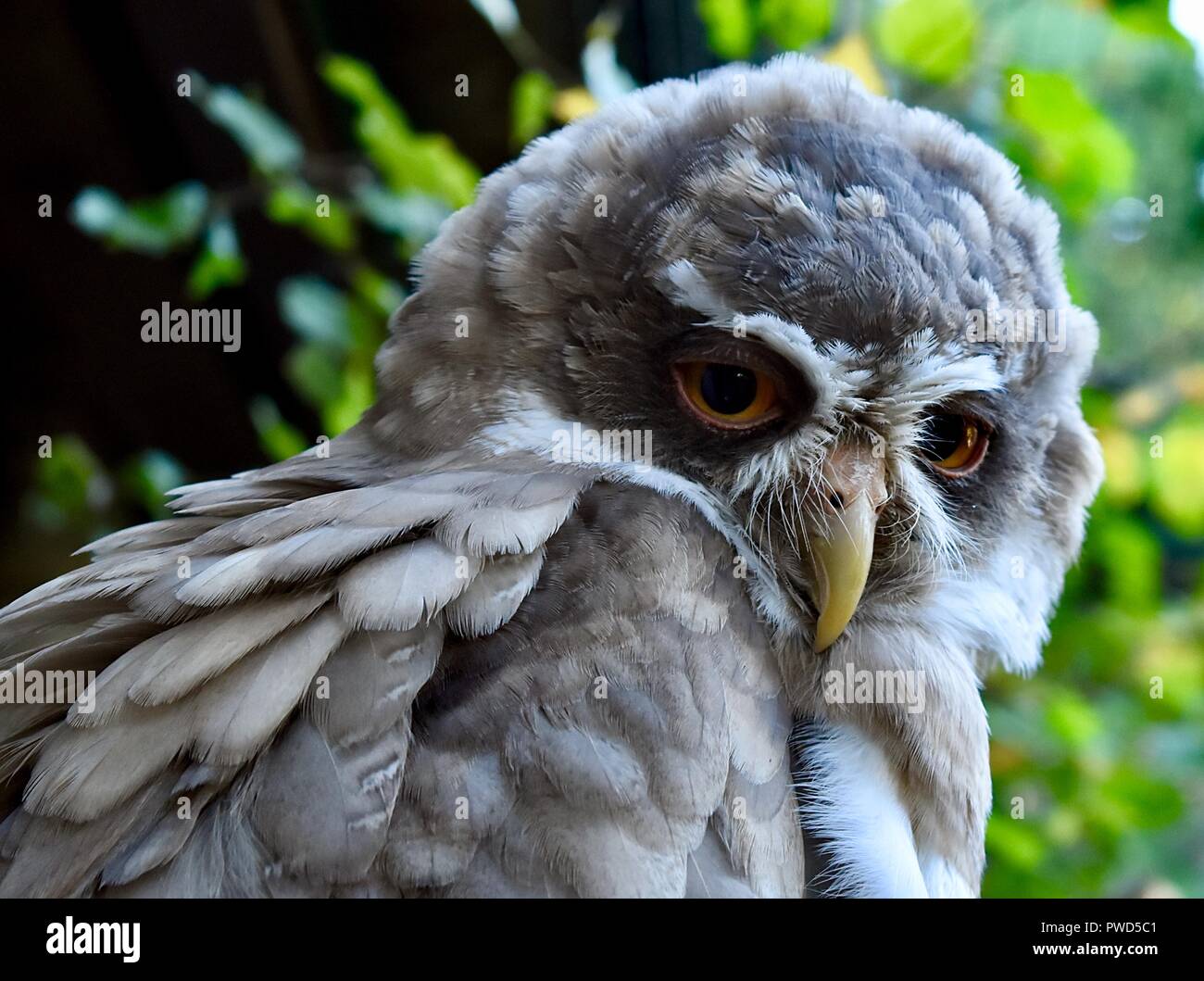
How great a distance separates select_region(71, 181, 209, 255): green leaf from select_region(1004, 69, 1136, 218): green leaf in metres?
1.55

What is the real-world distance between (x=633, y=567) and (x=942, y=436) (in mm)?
435

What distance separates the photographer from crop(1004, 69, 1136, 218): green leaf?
1.77 m

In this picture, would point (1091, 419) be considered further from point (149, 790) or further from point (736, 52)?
point (149, 790)

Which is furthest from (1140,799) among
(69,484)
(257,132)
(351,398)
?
(69,484)

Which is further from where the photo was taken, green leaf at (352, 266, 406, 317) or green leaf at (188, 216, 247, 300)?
green leaf at (352, 266, 406, 317)

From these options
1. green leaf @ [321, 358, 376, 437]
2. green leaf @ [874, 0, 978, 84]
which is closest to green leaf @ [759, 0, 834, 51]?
green leaf @ [874, 0, 978, 84]

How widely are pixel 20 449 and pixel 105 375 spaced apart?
1.08ft

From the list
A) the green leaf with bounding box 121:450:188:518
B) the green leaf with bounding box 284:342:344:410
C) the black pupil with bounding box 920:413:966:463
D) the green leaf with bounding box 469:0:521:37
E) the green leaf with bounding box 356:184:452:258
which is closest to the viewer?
the black pupil with bounding box 920:413:966:463

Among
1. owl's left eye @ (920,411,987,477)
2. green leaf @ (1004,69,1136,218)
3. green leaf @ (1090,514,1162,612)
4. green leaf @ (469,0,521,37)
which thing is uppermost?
green leaf @ (469,0,521,37)

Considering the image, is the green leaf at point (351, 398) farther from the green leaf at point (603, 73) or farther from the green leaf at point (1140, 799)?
the green leaf at point (1140, 799)

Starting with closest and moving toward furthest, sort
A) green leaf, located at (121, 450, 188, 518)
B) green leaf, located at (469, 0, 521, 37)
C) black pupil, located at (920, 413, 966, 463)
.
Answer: black pupil, located at (920, 413, 966, 463) → green leaf, located at (469, 0, 521, 37) → green leaf, located at (121, 450, 188, 518)

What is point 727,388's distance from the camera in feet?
3.67

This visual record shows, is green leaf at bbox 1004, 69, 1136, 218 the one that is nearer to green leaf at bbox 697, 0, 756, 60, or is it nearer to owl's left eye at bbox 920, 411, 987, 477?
green leaf at bbox 697, 0, 756, 60
